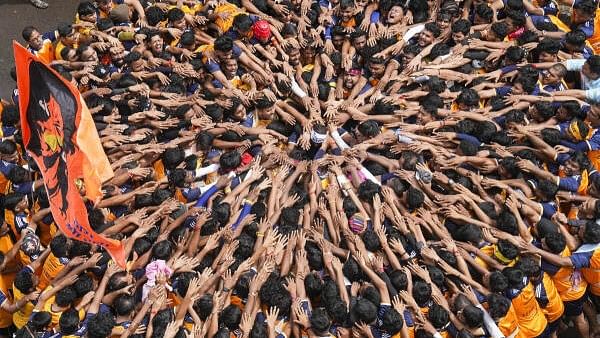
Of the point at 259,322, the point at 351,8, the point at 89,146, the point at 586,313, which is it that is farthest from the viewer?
the point at 351,8

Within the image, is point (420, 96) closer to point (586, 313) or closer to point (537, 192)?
point (537, 192)

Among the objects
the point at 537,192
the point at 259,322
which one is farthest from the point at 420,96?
the point at 259,322

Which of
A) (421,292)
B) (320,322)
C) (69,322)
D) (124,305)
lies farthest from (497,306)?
(69,322)

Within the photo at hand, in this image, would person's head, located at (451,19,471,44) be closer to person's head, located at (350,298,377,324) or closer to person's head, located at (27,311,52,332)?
person's head, located at (350,298,377,324)

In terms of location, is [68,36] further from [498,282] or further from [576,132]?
[576,132]

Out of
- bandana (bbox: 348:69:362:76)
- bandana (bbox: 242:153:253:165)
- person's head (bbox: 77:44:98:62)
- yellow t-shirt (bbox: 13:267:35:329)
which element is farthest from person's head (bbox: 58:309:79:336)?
bandana (bbox: 348:69:362:76)

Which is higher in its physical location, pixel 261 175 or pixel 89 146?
pixel 89 146

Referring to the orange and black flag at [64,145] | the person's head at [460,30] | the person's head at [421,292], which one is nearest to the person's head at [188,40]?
the orange and black flag at [64,145]
